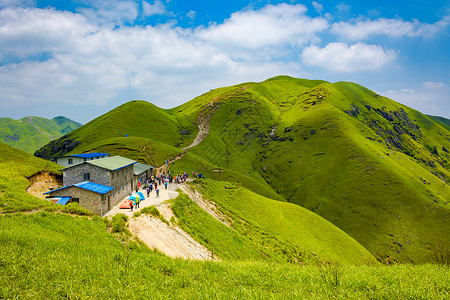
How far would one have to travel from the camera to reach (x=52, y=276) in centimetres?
752

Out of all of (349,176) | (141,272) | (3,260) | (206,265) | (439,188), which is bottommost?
(439,188)

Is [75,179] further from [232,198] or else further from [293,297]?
[293,297]

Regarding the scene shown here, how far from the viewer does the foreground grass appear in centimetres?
699

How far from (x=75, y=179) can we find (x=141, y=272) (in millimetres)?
37471

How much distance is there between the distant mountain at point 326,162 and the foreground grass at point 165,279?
136 ft

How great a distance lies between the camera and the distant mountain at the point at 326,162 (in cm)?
8838

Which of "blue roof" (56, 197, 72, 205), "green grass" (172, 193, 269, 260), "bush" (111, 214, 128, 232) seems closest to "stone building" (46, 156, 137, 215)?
"blue roof" (56, 197, 72, 205)

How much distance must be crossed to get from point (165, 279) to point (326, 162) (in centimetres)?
13177

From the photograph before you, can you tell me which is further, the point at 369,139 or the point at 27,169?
the point at 369,139

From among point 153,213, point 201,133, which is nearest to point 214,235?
point 153,213

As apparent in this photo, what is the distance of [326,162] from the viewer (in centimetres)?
12681

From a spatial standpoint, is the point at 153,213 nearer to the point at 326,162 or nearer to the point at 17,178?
the point at 17,178

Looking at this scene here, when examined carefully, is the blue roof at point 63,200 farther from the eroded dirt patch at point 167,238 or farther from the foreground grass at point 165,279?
the foreground grass at point 165,279

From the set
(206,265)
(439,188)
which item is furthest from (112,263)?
(439,188)
